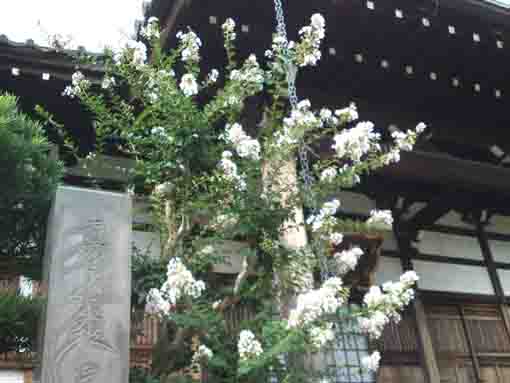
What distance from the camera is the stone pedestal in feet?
9.75

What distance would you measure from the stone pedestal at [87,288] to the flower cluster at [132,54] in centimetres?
130

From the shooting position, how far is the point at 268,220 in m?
3.88

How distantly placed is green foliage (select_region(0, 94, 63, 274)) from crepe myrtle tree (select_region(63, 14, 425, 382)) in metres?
0.79

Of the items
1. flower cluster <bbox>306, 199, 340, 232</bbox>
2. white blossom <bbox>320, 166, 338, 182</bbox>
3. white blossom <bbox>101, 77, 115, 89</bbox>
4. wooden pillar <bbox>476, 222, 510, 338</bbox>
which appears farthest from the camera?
wooden pillar <bbox>476, 222, 510, 338</bbox>

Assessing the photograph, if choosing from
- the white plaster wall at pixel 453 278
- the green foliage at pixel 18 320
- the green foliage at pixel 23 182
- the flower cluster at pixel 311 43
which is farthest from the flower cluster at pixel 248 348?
the white plaster wall at pixel 453 278

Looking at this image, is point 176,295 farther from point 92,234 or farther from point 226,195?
point 226,195

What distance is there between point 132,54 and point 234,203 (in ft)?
4.79

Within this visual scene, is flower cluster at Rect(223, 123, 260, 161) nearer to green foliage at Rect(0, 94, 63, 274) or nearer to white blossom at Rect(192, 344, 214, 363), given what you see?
green foliage at Rect(0, 94, 63, 274)

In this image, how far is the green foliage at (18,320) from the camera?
2994 millimetres

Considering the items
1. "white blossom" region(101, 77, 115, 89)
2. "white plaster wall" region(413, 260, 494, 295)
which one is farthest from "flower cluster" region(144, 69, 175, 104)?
"white plaster wall" region(413, 260, 494, 295)

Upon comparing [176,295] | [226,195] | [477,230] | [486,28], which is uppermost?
[486,28]

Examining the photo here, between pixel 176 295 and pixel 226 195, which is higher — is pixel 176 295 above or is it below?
below

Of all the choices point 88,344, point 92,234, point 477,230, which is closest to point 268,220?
point 92,234

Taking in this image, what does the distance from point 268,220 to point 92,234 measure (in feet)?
3.81
